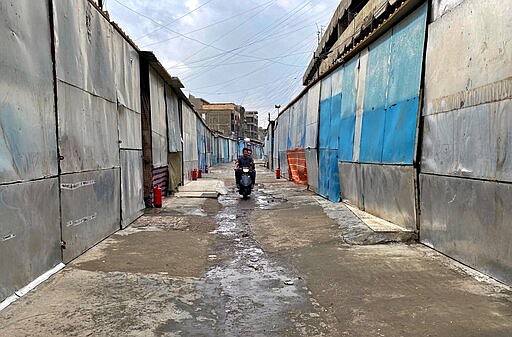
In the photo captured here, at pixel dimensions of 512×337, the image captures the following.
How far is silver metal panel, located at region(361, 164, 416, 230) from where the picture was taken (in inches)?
254

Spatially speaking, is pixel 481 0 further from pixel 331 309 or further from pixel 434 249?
pixel 331 309

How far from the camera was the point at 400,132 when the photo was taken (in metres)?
6.81

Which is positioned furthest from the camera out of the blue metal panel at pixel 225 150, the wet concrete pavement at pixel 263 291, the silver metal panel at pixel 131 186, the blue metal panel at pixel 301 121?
the blue metal panel at pixel 225 150

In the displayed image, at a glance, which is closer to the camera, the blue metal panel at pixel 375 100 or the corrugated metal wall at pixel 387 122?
the corrugated metal wall at pixel 387 122

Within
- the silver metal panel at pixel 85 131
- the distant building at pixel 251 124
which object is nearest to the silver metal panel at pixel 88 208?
the silver metal panel at pixel 85 131

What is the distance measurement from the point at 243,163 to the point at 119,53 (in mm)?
6189

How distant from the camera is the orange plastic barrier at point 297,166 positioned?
16.2m

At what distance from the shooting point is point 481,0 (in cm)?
464

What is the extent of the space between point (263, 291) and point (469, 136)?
9.42 ft

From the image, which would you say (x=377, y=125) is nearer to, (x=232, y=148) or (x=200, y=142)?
(x=200, y=142)

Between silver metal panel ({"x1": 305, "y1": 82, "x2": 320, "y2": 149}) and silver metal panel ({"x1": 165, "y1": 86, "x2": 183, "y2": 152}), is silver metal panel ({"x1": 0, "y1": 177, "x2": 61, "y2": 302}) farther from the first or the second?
silver metal panel ({"x1": 305, "y1": 82, "x2": 320, "y2": 149})

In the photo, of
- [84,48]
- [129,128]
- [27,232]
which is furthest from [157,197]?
[27,232]

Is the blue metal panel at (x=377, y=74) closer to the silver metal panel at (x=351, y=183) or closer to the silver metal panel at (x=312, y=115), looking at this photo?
the silver metal panel at (x=351, y=183)

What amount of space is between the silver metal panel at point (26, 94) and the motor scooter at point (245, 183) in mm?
8435
